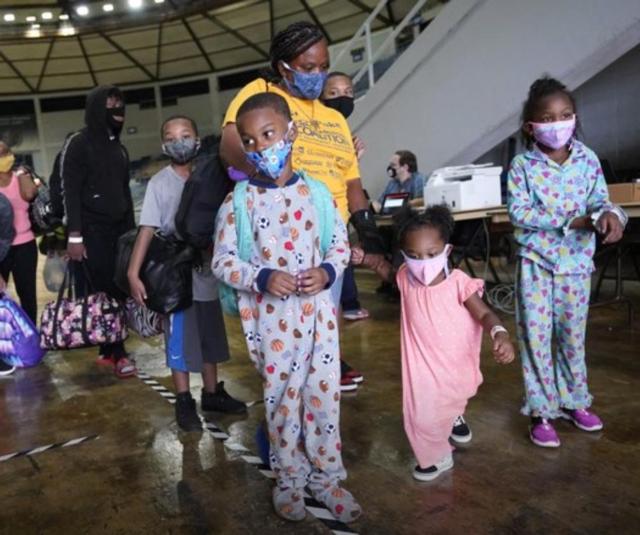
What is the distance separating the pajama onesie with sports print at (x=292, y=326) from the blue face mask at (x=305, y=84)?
45cm

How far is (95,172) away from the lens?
131 inches

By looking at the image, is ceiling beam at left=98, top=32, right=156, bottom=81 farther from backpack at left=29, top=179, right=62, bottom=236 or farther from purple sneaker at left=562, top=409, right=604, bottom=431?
purple sneaker at left=562, top=409, right=604, bottom=431

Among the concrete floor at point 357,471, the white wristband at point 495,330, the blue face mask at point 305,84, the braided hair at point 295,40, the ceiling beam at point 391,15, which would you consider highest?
the ceiling beam at point 391,15

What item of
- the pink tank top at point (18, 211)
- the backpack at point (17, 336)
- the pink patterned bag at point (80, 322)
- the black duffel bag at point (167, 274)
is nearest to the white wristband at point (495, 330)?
the black duffel bag at point (167, 274)

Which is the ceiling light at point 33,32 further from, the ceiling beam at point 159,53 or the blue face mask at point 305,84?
the blue face mask at point 305,84

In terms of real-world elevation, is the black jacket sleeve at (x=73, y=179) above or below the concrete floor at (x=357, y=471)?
above

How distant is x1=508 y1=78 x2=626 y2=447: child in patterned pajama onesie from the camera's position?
2061 millimetres

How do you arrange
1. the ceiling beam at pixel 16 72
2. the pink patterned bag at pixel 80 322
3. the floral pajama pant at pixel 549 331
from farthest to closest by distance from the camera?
the ceiling beam at pixel 16 72
the pink patterned bag at pixel 80 322
the floral pajama pant at pixel 549 331

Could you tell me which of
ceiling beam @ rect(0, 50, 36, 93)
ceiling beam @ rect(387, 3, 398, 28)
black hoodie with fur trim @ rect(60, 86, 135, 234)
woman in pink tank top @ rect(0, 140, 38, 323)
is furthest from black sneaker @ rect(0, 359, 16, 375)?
ceiling beam @ rect(0, 50, 36, 93)

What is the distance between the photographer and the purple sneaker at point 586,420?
221cm

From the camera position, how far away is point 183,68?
1602 centimetres

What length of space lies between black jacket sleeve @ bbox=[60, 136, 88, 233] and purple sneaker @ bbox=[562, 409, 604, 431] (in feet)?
8.73

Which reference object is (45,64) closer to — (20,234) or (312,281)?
(20,234)

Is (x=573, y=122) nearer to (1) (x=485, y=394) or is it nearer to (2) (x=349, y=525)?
(1) (x=485, y=394)
